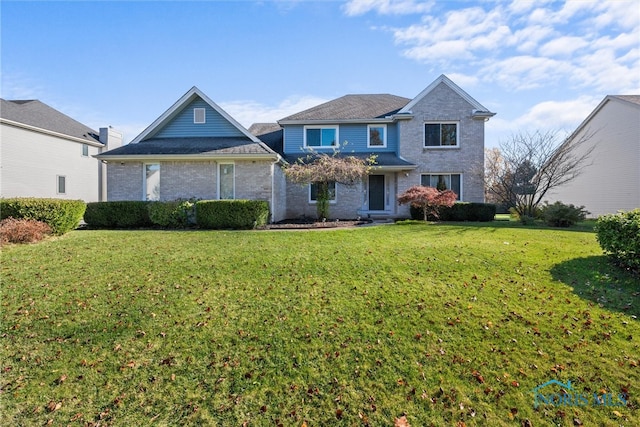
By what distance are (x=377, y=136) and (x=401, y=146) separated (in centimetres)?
169

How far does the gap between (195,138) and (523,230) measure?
51.5 feet

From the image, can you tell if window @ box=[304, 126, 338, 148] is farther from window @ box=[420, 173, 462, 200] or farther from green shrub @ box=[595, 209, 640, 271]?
green shrub @ box=[595, 209, 640, 271]

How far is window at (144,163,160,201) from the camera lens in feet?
49.9

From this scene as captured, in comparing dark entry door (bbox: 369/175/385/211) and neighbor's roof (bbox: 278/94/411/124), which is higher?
neighbor's roof (bbox: 278/94/411/124)

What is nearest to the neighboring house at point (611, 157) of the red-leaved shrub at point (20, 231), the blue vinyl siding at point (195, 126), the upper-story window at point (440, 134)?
the upper-story window at point (440, 134)

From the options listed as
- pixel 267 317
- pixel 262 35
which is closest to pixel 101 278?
pixel 267 317

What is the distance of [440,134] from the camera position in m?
18.5

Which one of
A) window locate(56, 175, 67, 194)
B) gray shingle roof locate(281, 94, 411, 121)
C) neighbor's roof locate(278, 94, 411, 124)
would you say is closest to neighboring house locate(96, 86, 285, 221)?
neighbor's roof locate(278, 94, 411, 124)

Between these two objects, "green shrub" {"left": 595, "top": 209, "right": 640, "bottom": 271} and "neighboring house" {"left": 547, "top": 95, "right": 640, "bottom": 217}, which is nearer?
"green shrub" {"left": 595, "top": 209, "right": 640, "bottom": 271}

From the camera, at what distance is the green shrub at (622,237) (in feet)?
21.3

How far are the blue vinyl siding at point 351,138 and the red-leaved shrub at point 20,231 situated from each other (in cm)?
1264

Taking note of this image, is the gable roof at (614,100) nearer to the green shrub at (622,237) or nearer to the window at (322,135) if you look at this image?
the green shrub at (622,237)

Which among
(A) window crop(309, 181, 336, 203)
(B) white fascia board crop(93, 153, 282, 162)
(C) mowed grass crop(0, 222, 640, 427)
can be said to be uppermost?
(B) white fascia board crop(93, 153, 282, 162)

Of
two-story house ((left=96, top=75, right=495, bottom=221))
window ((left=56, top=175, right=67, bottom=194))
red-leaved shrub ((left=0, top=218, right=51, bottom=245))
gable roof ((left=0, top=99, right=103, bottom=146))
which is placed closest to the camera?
red-leaved shrub ((left=0, top=218, right=51, bottom=245))
